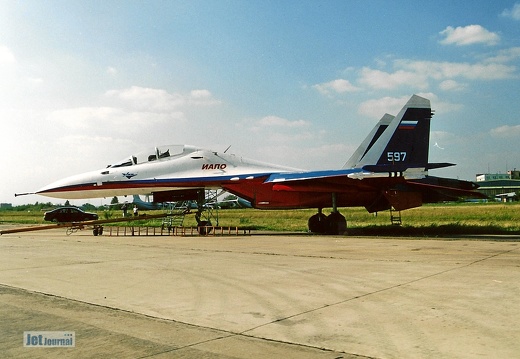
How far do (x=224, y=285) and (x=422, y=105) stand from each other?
15489mm

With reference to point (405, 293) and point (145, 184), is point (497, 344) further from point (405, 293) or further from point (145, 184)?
point (145, 184)

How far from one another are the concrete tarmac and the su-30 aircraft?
902 centimetres

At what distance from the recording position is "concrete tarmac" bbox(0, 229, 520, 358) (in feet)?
12.9

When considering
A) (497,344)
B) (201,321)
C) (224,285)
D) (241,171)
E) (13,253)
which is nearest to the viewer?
(497,344)

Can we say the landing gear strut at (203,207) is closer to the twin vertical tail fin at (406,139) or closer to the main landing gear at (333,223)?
the main landing gear at (333,223)

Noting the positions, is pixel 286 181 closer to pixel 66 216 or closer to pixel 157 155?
pixel 157 155

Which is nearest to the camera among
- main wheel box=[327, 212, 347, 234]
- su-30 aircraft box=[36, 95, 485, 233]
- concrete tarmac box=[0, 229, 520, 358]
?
concrete tarmac box=[0, 229, 520, 358]

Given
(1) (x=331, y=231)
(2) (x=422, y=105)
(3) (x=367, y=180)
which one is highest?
(2) (x=422, y=105)

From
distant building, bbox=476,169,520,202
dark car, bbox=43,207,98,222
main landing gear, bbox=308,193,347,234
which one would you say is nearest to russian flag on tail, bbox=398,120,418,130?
main landing gear, bbox=308,193,347,234

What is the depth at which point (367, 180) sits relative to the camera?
18578mm

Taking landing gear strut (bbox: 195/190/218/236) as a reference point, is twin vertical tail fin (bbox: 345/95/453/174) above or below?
above

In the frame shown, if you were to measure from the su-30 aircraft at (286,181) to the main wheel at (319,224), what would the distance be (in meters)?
0.04

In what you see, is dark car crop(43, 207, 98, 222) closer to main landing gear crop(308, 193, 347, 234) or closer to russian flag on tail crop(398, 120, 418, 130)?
main landing gear crop(308, 193, 347, 234)

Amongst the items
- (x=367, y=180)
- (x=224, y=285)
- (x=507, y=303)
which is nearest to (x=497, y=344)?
(x=507, y=303)
